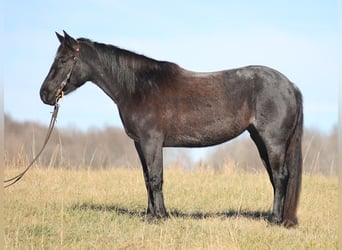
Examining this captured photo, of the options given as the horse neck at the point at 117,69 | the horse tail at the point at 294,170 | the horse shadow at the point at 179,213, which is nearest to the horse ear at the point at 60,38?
the horse neck at the point at 117,69

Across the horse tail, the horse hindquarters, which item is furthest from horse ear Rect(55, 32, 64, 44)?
the horse tail

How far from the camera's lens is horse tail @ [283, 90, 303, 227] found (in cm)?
719

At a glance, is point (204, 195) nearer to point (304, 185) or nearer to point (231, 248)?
point (304, 185)

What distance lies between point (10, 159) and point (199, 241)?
24.4 feet

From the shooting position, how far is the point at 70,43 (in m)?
7.55

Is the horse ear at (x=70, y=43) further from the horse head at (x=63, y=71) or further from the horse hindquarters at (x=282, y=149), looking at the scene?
the horse hindquarters at (x=282, y=149)

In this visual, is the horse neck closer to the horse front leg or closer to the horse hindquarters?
the horse front leg

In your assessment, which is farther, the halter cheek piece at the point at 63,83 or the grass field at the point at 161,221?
the halter cheek piece at the point at 63,83

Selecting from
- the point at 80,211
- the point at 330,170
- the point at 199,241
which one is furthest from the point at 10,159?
the point at 330,170

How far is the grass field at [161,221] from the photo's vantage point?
639 centimetres

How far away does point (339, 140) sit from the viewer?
5715mm

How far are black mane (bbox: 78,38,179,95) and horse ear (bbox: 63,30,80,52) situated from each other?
19 cm

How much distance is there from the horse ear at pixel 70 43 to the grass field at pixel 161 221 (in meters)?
2.62

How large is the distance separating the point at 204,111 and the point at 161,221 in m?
1.81
